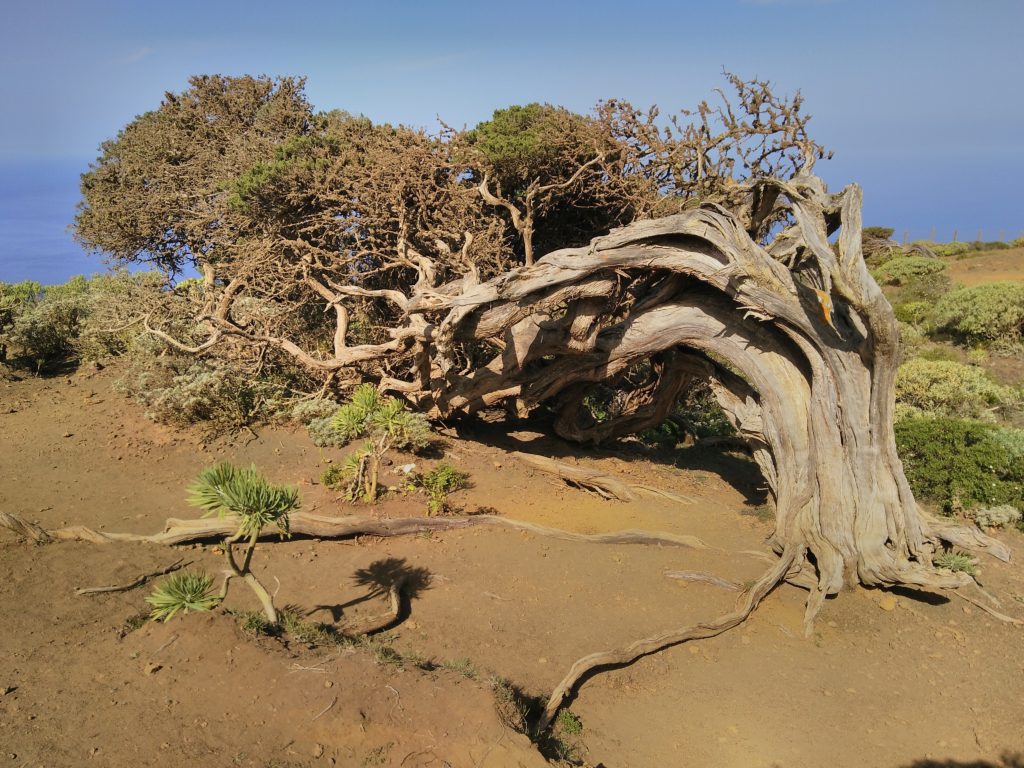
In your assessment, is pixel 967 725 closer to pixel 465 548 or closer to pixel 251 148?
pixel 465 548

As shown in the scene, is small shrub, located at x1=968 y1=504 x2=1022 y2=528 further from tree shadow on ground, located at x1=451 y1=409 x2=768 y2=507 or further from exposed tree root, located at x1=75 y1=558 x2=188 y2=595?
exposed tree root, located at x1=75 y1=558 x2=188 y2=595

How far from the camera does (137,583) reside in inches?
243

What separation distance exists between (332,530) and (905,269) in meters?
28.3

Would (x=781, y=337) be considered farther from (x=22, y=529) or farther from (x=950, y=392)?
(x=22, y=529)

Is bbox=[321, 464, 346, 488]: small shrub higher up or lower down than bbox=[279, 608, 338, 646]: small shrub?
higher up

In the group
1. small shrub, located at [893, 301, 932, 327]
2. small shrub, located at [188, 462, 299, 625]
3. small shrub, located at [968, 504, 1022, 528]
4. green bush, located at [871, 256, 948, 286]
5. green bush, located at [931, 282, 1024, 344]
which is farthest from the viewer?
green bush, located at [871, 256, 948, 286]

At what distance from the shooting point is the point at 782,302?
23.9ft

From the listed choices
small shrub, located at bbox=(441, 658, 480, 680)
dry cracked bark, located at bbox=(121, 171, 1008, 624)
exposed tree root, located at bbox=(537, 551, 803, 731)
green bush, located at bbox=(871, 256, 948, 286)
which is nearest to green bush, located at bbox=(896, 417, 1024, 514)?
dry cracked bark, located at bbox=(121, 171, 1008, 624)

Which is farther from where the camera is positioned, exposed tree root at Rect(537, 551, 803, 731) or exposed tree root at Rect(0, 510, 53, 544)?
exposed tree root at Rect(0, 510, 53, 544)

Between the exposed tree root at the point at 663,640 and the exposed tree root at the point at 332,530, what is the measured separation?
107 cm

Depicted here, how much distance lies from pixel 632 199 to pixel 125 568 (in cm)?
836

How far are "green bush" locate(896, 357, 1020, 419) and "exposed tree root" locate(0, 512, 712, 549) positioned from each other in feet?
24.5

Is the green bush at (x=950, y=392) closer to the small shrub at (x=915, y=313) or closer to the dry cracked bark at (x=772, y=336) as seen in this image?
the dry cracked bark at (x=772, y=336)

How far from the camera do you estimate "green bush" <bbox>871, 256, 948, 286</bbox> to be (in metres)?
27.0
